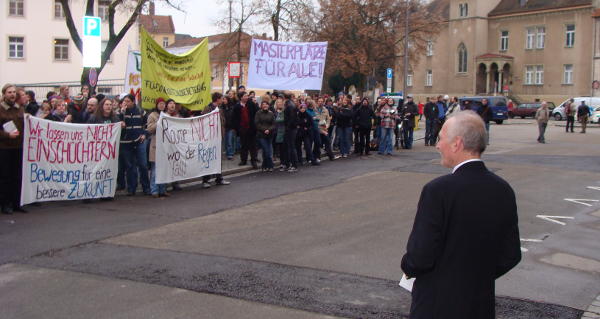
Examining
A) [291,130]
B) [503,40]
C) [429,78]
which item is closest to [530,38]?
[503,40]

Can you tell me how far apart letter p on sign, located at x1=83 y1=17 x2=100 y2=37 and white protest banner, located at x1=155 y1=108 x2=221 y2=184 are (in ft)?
9.31

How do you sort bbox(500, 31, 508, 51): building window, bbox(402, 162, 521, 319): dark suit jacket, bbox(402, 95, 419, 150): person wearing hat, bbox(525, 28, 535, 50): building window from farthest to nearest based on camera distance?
bbox(500, 31, 508, 51): building window < bbox(525, 28, 535, 50): building window < bbox(402, 95, 419, 150): person wearing hat < bbox(402, 162, 521, 319): dark suit jacket

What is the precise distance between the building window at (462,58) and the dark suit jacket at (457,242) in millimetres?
66708

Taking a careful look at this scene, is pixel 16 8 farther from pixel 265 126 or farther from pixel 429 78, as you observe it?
pixel 429 78

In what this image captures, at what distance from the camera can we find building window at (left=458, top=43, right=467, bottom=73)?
67.1 meters

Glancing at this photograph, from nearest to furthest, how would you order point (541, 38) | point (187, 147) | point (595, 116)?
point (187, 147) → point (595, 116) → point (541, 38)

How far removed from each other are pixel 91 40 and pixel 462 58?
5831cm

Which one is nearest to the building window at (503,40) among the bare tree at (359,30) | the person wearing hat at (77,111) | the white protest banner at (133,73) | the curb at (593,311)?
the bare tree at (359,30)

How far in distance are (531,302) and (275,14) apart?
25254 mm

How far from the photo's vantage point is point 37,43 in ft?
161

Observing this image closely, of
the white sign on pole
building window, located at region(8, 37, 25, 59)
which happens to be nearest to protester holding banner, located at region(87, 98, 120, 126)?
the white sign on pole

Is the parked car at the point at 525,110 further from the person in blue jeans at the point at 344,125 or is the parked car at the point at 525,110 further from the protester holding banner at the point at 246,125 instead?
the protester holding banner at the point at 246,125

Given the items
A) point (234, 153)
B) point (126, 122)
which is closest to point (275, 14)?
point (234, 153)

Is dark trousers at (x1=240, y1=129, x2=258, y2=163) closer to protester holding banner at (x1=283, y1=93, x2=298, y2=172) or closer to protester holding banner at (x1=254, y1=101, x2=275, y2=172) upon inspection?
protester holding banner at (x1=254, y1=101, x2=275, y2=172)
